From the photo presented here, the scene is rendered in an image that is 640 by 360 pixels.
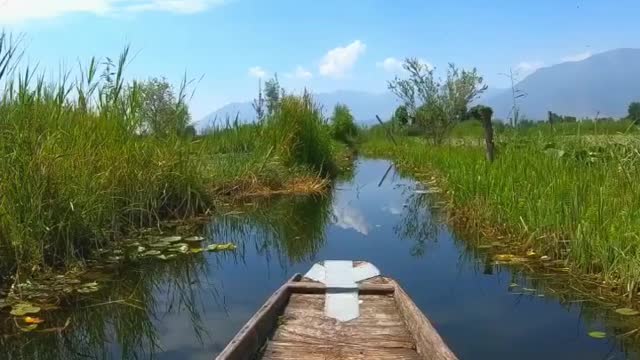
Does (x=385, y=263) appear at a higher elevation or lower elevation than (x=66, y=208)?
lower

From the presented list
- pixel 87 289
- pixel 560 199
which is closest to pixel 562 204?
pixel 560 199

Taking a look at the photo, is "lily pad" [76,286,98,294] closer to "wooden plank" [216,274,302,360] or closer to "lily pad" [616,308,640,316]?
"wooden plank" [216,274,302,360]

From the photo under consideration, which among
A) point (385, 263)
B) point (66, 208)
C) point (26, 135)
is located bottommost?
point (385, 263)

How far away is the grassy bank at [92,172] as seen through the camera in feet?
13.6

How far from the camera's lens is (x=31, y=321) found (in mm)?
3643

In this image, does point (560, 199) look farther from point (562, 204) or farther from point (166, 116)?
point (166, 116)

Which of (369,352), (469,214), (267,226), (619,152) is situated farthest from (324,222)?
(369,352)

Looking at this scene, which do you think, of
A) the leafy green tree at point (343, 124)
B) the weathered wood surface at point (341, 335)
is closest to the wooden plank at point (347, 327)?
the weathered wood surface at point (341, 335)

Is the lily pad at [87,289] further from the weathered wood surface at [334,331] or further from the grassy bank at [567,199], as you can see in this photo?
the grassy bank at [567,199]

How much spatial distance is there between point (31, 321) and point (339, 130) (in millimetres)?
23376

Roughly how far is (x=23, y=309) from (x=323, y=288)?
1.95 m

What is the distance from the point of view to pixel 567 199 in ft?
17.0

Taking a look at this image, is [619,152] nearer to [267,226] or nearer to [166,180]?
[267,226]

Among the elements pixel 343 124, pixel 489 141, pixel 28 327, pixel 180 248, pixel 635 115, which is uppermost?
pixel 343 124
